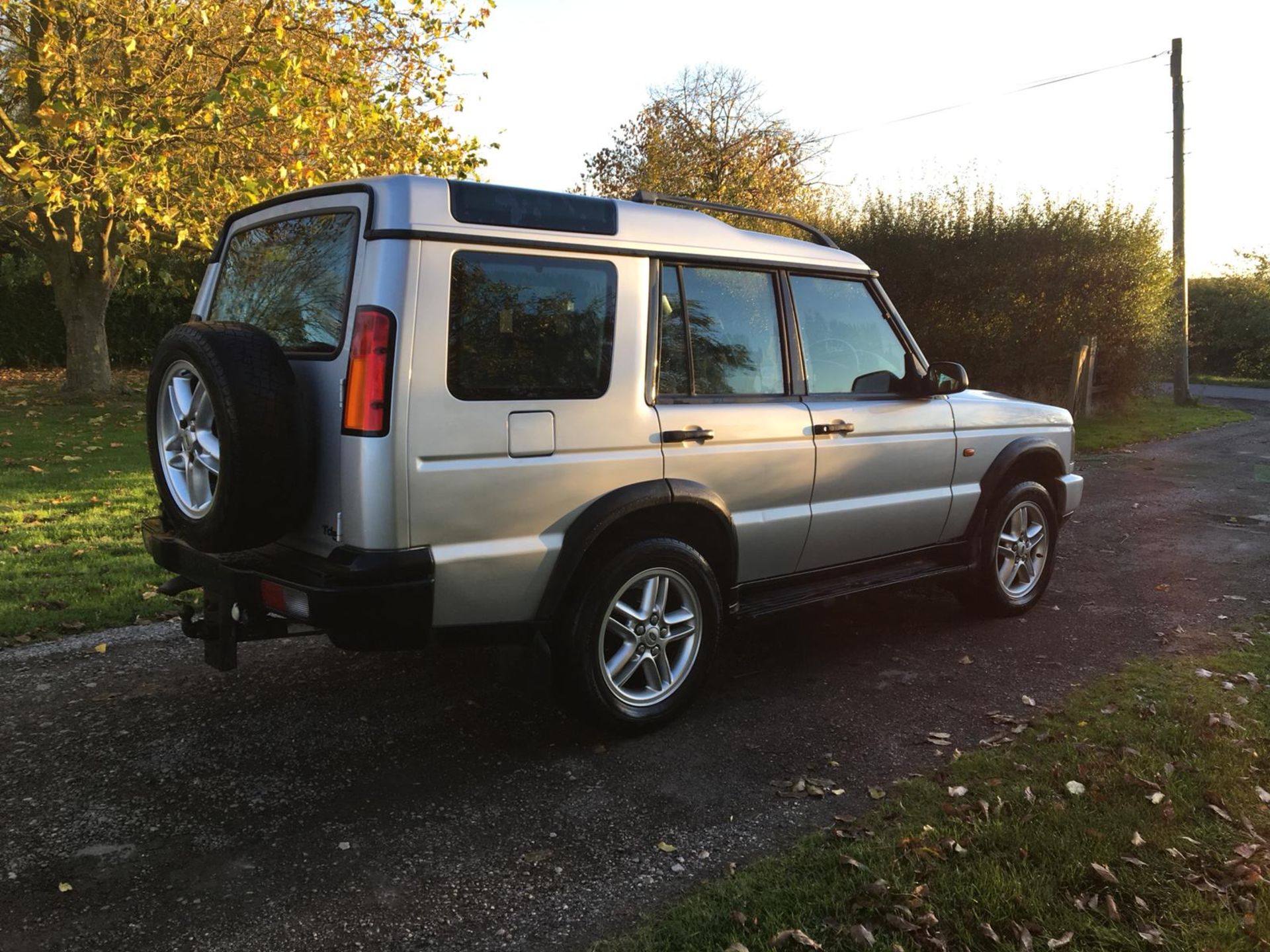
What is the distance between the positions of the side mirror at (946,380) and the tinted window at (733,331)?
0.94 metres

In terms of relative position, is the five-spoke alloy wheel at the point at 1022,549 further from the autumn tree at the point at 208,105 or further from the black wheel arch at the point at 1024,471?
the autumn tree at the point at 208,105

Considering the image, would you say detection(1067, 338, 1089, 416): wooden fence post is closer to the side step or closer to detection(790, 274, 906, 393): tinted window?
the side step

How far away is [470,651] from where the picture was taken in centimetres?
488

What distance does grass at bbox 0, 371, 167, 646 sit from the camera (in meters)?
5.39

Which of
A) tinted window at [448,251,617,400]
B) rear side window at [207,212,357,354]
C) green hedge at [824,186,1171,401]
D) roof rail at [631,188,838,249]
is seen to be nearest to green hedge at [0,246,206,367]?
green hedge at [824,186,1171,401]

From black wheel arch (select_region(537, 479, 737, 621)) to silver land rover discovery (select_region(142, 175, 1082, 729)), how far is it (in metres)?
0.01

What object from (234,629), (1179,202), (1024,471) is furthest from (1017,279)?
(234,629)

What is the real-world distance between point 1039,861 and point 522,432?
2155mm

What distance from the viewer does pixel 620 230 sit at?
380 centimetres

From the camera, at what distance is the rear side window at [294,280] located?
11.2ft

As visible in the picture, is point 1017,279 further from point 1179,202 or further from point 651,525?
point 651,525

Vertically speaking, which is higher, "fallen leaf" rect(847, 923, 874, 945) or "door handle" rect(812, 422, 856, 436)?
"door handle" rect(812, 422, 856, 436)

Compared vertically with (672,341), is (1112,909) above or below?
below

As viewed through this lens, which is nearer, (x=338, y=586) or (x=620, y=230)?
(x=338, y=586)
